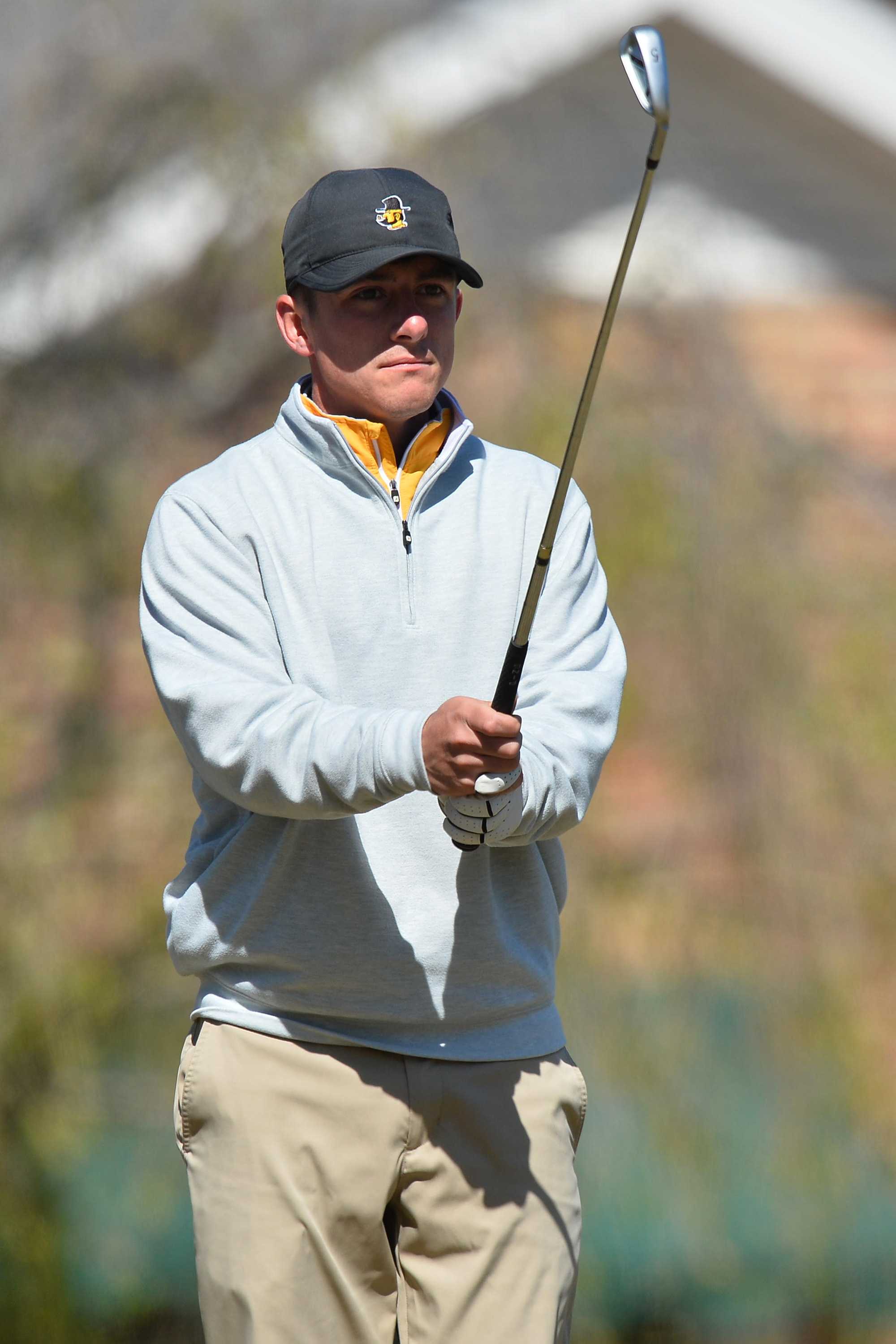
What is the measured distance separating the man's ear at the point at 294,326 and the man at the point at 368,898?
0.06 ft

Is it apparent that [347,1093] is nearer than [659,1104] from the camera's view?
Yes

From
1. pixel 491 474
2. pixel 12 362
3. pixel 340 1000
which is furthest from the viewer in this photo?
pixel 12 362

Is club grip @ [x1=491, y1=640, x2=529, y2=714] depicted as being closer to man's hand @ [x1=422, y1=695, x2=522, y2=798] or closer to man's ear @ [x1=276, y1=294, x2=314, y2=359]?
man's hand @ [x1=422, y1=695, x2=522, y2=798]

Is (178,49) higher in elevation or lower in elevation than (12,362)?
higher

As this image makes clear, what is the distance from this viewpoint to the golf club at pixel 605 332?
3.75ft

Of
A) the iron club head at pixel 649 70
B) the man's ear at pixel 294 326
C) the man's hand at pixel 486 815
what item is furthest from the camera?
the man's ear at pixel 294 326

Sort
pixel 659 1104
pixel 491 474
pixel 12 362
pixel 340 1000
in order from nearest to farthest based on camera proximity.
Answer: pixel 340 1000 → pixel 491 474 → pixel 659 1104 → pixel 12 362

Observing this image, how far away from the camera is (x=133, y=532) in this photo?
334 centimetres

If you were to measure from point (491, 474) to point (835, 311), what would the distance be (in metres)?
2.28

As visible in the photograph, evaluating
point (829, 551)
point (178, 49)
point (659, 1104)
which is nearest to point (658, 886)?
point (659, 1104)

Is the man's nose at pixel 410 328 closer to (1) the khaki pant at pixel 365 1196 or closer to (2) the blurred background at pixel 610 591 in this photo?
(1) the khaki pant at pixel 365 1196

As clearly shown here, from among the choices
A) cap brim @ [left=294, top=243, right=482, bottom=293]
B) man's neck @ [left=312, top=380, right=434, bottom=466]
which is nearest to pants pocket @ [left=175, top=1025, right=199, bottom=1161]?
man's neck @ [left=312, top=380, right=434, bottom=466]

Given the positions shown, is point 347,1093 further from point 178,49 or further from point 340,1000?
point 178,49

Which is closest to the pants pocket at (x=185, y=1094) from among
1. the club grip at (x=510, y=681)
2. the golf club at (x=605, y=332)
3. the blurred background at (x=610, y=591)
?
the golf club at (x=605, y=332)
